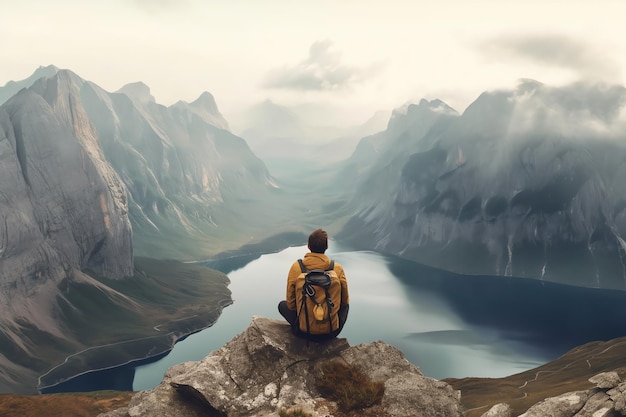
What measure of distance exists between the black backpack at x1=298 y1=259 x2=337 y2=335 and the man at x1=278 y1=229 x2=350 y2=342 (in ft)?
0.23

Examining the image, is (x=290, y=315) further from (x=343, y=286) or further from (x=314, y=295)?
(x=343, y=286)

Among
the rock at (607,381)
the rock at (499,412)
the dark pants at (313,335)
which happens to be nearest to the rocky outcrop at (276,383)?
the dark pants at (313,335)

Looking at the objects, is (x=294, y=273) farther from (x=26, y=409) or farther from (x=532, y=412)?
(x=26, y=409)

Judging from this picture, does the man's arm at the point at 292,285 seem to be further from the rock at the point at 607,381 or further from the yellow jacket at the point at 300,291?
the rock at the point at 607,381

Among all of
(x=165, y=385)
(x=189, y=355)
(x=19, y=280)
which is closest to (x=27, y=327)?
(x=19, y=280)

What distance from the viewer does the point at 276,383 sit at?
65.0 ft

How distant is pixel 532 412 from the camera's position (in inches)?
871

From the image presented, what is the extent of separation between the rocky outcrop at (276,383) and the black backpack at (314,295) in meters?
2.11

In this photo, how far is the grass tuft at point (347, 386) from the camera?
18484mm

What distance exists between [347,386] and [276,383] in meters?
2.96

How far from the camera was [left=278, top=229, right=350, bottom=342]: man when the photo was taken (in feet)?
64.7

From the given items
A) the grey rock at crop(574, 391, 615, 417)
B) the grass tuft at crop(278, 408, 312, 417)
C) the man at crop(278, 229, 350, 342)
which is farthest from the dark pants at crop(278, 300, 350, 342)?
the grey rock at crop(574, 391, 615, 417)

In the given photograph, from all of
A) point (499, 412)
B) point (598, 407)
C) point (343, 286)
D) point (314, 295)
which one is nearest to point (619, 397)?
point (598, 407)

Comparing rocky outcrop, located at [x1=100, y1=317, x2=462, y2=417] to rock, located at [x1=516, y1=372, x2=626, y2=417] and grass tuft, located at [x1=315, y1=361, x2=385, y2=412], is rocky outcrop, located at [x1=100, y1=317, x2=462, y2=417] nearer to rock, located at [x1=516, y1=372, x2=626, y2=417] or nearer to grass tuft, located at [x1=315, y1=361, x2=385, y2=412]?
grass tuft, located at [x1=315, y1=361, x2=385, y2=412]
